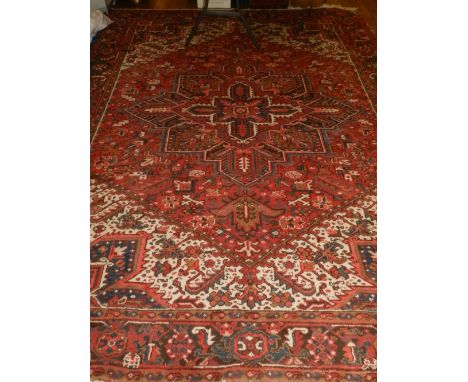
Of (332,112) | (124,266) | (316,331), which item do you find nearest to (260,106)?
(332,112)

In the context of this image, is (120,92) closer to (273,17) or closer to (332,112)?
(332,112)

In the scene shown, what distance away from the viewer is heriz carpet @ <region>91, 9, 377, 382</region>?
75.0 inches

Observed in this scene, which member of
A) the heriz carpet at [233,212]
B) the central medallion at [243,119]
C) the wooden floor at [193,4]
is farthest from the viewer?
the wooden floor at [193,4]

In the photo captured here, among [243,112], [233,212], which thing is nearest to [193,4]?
[243,112]

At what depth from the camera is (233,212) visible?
2.57 meters

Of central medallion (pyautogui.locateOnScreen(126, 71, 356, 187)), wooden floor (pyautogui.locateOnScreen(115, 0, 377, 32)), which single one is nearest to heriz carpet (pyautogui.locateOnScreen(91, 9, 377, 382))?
central medallion (pyautogui.locateOnScreen(126, 71, 356, 187))

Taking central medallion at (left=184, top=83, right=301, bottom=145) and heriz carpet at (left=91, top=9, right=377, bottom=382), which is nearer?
heriz carpet at (left=91, top=9, right=377, bottom=382)

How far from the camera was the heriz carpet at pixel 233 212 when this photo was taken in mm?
1905

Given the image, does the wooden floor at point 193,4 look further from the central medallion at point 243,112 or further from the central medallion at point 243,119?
the central medallion at point 243,112

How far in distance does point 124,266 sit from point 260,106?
170 centimetres

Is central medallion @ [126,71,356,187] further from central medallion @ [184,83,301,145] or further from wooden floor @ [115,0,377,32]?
wooden floor @ [115,0,377,32]

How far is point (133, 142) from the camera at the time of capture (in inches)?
124

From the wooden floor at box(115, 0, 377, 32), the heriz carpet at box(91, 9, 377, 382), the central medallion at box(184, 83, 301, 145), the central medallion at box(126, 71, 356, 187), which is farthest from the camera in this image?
the wooden floor at box(115, 0, 377, 32)

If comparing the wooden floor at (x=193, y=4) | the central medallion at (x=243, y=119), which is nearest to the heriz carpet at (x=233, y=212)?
the central medallion at (x=243, y=119)
